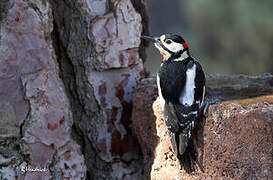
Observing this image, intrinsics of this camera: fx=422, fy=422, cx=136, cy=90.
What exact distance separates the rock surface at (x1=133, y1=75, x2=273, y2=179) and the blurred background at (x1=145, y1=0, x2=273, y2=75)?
470 centimetres

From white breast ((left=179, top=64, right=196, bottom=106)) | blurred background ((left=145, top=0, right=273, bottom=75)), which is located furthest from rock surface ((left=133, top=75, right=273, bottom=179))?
blurred background ((left=145, top=0, right=273, bottom=75))

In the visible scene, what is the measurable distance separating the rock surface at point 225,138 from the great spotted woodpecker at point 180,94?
7 centimetres

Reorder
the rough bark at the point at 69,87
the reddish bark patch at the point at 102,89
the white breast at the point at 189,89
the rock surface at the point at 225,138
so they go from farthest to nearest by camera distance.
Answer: the reddish bark patch at the point at 102,89 < the white breast at the point at 189,89 < the rough bark at the point at 69,87 < the rock surface at the point at 225,138

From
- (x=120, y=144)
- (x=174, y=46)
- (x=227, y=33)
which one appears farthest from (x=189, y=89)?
(x=227, y=33)

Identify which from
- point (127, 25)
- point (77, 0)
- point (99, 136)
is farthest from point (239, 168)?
point (77, 0)

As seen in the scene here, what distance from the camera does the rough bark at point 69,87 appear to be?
230 cm

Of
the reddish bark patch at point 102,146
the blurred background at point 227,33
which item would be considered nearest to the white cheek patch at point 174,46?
the reddish bark patch at point 102,146

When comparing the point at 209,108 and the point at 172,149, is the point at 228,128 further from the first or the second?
the point at 172,149

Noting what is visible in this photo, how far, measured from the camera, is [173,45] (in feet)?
8.86

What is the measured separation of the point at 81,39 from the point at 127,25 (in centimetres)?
31

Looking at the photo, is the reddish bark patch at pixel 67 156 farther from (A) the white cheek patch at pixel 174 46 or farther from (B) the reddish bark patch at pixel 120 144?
(A) the white cheek patch at pixel 174 46

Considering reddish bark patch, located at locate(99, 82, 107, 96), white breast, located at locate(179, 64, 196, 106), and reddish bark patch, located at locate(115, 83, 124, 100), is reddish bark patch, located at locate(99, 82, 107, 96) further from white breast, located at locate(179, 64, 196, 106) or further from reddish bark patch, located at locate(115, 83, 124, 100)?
white breast, located at locate(179, 64, 196, 106)

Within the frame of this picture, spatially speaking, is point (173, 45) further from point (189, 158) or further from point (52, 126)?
point (52, 126)

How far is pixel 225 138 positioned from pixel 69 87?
1.04m
